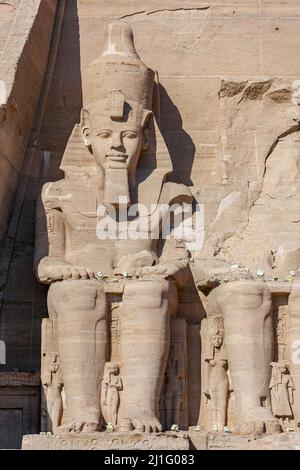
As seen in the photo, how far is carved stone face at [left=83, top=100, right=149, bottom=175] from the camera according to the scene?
40.8 ft

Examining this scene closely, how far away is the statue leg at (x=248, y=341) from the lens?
11.5 meters

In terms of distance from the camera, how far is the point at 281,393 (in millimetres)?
11594

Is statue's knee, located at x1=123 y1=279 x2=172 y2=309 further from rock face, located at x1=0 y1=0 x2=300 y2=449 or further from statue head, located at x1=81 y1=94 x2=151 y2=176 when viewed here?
statue head, located at x1=81 y1=94 x2=151 y2=176

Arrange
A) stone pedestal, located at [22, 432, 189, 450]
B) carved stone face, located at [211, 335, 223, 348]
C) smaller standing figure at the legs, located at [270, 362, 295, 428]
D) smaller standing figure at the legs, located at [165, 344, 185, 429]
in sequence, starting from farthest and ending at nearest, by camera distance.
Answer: carved stone face, located at [211, 335, 223, 348] < smaller standing figure at the legs, located at [165, 344, 185, 429] < smaller standing figure at the legs, located at [270, 362, 295, 428] < stone pedestal, located at [22, 432, 189, 450]


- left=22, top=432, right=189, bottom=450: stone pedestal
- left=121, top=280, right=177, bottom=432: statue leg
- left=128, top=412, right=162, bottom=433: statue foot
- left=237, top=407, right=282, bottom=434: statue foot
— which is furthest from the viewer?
left=121, top=280, right=177, bottom=432: statue leg

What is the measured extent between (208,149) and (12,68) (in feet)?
6.38

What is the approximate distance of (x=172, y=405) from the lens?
1180cm

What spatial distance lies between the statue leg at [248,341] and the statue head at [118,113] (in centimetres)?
135

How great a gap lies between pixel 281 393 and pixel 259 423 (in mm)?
411

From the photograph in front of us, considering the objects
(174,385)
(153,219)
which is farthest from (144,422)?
(153,219)

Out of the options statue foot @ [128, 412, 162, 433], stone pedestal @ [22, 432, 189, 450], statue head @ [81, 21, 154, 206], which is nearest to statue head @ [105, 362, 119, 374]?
statue foot @ [128, 412, 162, 433]

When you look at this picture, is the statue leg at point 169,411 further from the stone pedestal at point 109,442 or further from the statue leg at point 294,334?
the statue leg at point 294,334

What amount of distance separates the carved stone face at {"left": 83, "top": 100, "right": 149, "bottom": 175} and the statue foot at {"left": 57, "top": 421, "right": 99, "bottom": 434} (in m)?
2.24

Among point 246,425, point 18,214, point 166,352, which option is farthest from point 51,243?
point 246,425
